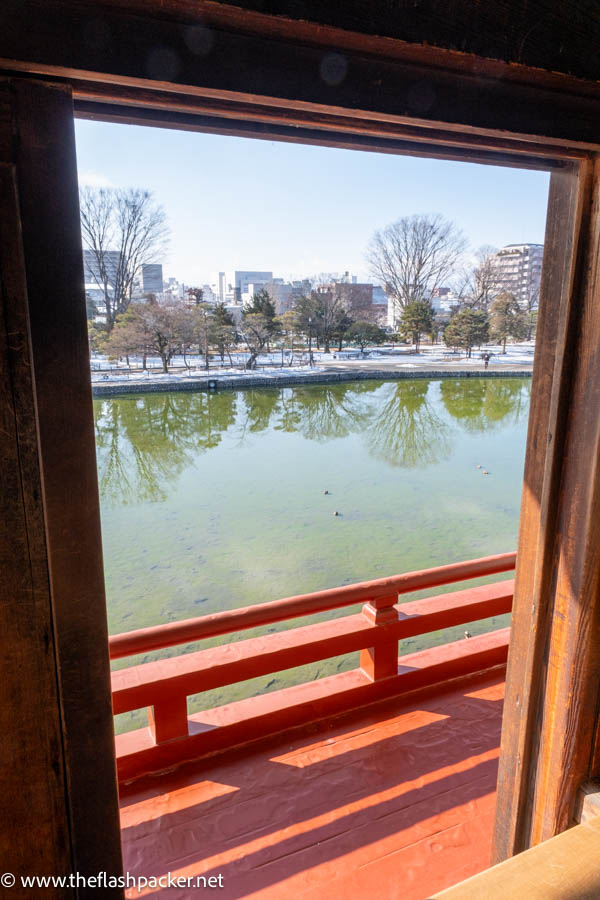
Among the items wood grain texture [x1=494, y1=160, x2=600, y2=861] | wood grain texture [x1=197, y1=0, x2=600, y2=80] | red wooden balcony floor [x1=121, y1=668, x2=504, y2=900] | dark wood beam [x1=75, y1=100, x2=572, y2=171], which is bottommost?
red wooden balcony floor [x1=121, y1=668, x2=504, y2=900]

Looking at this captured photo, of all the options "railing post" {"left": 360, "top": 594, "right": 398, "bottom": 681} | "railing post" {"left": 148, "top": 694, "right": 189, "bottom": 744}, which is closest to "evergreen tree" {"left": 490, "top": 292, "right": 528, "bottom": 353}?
"railing post" {"left": 360, "top": 594, "right": 398, "bottom": 681}

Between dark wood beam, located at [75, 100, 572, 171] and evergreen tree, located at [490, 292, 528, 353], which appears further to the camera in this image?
evergreen tree, located at [490, 292, 528, 353]

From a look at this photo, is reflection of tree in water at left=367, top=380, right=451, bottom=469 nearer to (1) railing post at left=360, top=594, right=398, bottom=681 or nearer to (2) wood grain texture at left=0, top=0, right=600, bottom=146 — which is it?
(1) railing post at left=360, top=594, right=398, bottom=681

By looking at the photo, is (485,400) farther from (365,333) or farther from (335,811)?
(335,811)

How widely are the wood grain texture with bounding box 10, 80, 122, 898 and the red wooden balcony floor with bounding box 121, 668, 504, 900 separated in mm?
782

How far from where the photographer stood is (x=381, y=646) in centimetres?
173

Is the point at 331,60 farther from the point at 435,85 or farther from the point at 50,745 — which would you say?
the point at 50,745

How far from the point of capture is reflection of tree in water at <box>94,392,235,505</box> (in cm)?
798

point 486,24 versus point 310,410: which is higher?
point 486,24

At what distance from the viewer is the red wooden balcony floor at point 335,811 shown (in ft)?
3.83

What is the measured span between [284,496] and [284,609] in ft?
19.2

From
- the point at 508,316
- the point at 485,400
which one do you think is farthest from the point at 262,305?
the point at 508,316

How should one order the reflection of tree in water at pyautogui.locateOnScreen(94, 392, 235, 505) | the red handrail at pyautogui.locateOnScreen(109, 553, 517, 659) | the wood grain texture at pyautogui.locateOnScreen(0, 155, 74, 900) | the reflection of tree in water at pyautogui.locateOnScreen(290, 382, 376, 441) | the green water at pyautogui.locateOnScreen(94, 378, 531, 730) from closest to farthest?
the wood grain texture at pyautogui.locateOnScreen(0, 155, 74, 900) < the red handrail at pyautogui.locateOnScreen(109, 553, 517, 659) < the green water at pyautogui.locateOnScreen(94, 378, 531, 730) < the reflection of tree in water at pyautogui.locateOnScreen(94, 392, 235, 505) < the reflection of tree in water at pyautogui.locateOnScreen(290, 382, 376, 441)

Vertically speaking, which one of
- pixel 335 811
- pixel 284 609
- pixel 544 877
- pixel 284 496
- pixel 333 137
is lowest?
pixel 284 496
